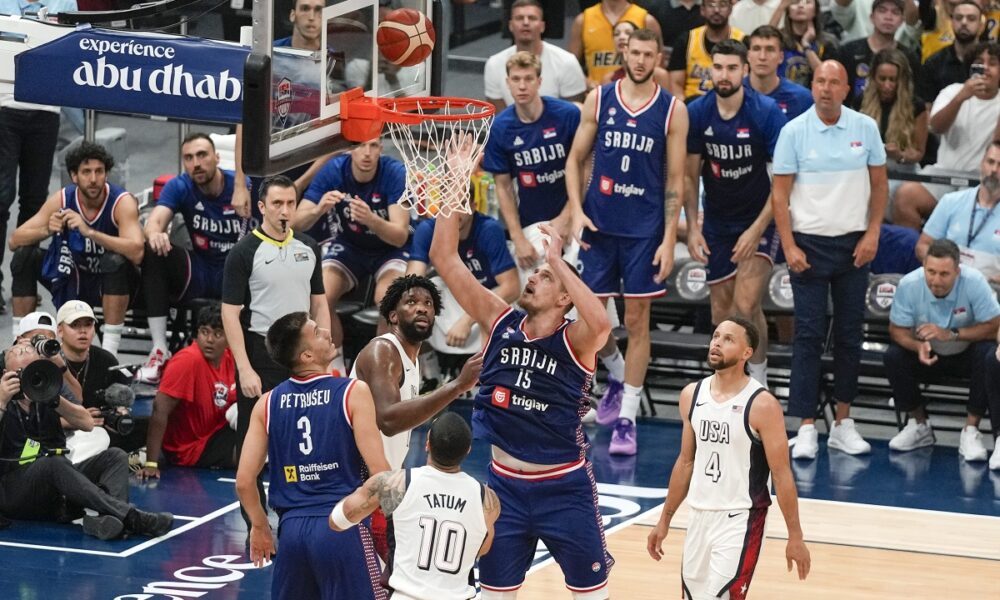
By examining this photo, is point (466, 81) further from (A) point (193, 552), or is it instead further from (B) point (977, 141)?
(A) point (193, 552)

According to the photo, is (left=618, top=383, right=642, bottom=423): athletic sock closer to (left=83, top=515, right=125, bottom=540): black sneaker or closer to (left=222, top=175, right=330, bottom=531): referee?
(left=222, top=175, right=330, bottom=531): referee

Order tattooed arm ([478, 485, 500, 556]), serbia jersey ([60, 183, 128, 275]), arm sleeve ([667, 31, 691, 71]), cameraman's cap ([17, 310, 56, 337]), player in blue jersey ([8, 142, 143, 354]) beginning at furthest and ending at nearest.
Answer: arm sleeve ([667, 31, 691, 71]) → serbia jersey ([60, 183, 128, 275]) → player in blue jersey ([8, 142, 143, 354]) → cameraman's cap ([17, 310, 56, 337]) → tattooed arm ([478, 485, 500, 556])

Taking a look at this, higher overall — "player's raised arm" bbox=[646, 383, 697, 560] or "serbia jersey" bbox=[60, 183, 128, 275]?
"serbia jersey" bbox=[60, 183, 128, 275]

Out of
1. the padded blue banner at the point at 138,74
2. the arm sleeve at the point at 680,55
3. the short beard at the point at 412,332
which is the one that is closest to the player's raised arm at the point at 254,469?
the short beard at the point at 412,332

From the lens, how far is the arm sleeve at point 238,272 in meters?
9.35

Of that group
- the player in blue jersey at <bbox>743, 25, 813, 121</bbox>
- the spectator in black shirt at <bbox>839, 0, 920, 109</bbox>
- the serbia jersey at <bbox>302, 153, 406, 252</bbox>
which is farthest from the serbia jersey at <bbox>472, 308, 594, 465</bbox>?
the spectator in black shirt at <bbox>839, 0, 920, 109</bbox>

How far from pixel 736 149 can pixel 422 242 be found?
226cm

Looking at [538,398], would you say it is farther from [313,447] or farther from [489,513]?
[313,447]

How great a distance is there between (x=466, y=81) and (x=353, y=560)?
33.7ft

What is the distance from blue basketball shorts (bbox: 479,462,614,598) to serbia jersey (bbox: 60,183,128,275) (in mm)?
5690

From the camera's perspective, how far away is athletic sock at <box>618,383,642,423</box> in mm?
11047

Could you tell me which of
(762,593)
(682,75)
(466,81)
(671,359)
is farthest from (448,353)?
(466,81)

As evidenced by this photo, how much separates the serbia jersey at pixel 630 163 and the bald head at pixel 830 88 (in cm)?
98

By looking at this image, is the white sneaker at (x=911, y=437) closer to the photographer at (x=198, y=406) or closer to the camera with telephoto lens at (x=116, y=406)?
the photographer at (x=198, y=406)
